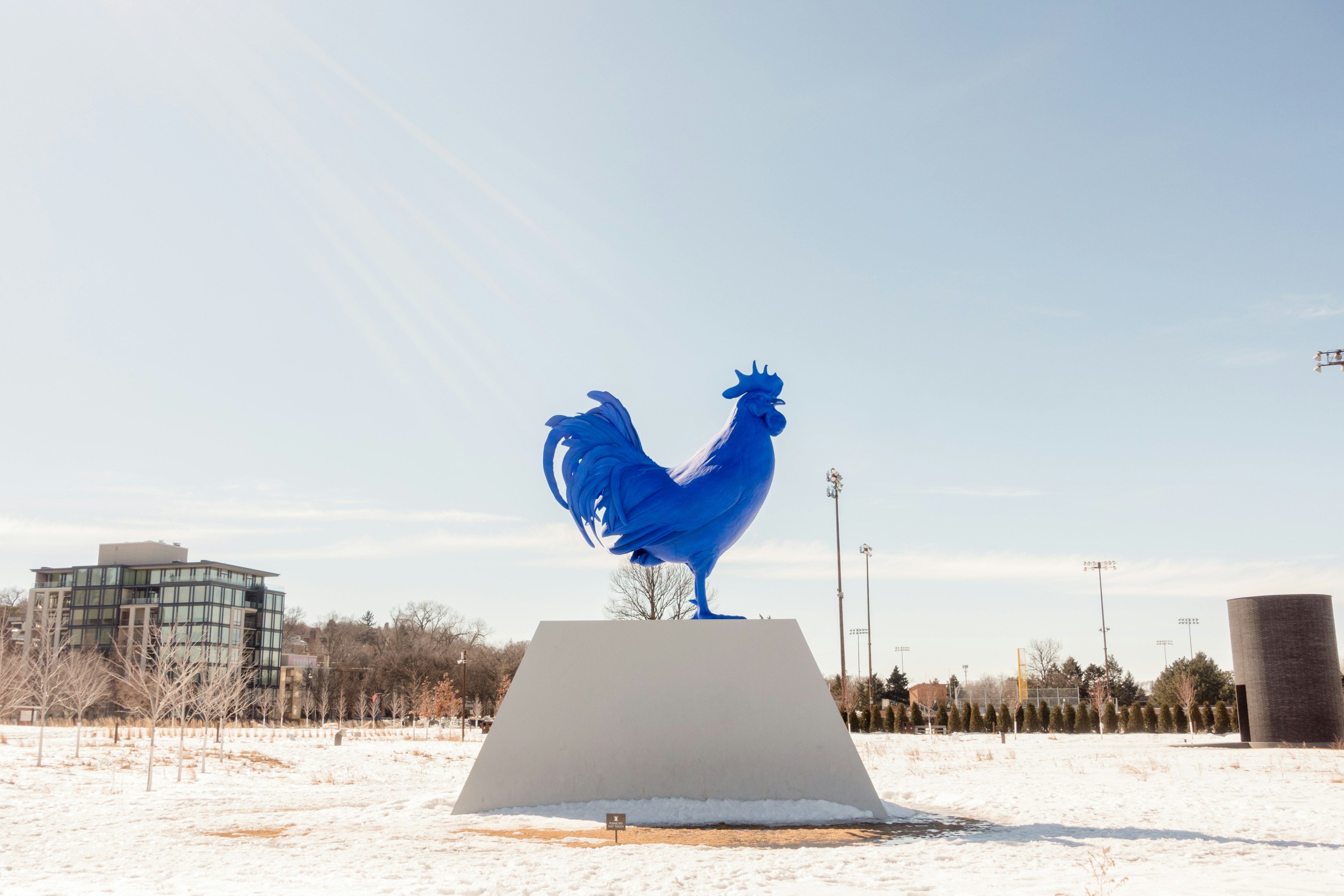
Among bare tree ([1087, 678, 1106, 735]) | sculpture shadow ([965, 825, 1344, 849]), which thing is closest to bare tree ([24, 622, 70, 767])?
sculpture shadow ([965, 825, 1344, 849])

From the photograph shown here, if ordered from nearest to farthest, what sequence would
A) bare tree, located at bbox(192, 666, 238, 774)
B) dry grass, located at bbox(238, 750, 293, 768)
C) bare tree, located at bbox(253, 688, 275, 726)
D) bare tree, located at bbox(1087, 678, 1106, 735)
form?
dry grass, located at bbox(238, 750, 293, 768) → bare tree, located at bbox(192, 666, 238, 774) → bare tree, located at bbox(1087, 678, 1106, 735) → bare tree, located at bbox(253, 688, 275, 726)

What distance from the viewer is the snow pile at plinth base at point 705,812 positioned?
11086mm

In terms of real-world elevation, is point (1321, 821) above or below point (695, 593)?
below

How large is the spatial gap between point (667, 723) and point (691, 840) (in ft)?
8.32

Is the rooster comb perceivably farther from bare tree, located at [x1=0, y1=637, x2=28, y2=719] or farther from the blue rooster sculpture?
bare tree, located at [x1=0, y1=637, x2=28, y2=719]

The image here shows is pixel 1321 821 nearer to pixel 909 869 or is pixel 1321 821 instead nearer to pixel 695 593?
pixel 909 869

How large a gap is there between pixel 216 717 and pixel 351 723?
707 inches

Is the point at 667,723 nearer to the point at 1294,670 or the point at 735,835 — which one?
the point at 735,835

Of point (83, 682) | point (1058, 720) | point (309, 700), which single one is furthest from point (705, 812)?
point (309, 700)

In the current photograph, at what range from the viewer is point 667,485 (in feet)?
41.2

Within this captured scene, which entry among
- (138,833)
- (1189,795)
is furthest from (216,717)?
(1189,795)

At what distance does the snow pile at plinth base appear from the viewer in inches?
436

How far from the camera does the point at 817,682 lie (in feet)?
40.7

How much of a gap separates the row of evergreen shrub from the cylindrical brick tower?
43.0 feet
